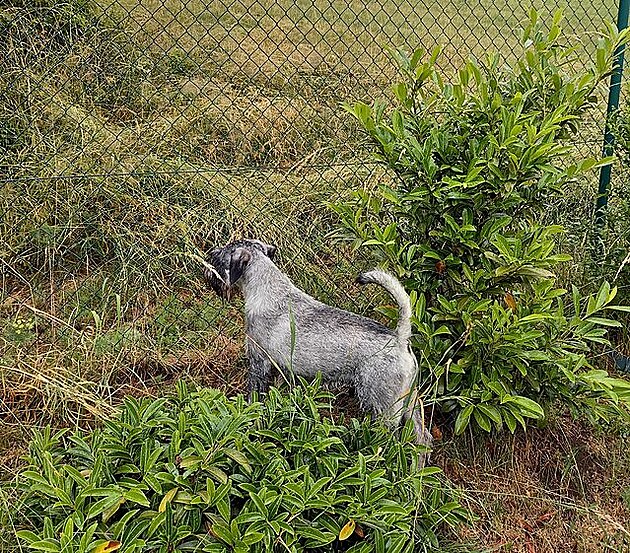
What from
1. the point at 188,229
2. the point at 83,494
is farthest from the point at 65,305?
the point at 83,494

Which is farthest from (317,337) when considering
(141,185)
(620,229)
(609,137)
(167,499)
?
(141,185)

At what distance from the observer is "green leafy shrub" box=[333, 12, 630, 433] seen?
314cm

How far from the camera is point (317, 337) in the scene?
344cm

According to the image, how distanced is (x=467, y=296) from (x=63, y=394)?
1888mm

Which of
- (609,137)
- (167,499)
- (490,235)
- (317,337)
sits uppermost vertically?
(609,137)

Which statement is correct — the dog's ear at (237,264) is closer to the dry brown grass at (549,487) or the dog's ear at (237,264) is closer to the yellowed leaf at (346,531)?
the dry brown grass at (549,487)

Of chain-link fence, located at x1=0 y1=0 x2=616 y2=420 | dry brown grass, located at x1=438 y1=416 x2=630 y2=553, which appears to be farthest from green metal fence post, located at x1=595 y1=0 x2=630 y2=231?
dry brown grass, located at x1=438 y1=416 x2=630 y2=553

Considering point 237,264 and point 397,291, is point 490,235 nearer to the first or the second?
point 397,291

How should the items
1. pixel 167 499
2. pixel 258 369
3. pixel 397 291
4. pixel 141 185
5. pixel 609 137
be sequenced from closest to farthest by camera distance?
pixel 167 499 < pixel 397 291 < pixel 258 369 < pixel 609 137 < pixel 141 185

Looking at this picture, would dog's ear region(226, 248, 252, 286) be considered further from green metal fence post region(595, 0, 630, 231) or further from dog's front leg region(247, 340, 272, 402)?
green metal fence post region(595, 0, 630, 231)

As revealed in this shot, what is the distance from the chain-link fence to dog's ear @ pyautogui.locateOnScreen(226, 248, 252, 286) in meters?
0.67

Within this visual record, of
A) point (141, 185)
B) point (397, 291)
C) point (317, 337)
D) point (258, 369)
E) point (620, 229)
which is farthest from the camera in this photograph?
point (141, 185)

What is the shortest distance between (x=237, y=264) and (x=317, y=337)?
58cm

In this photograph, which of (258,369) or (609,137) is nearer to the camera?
(258,369)
